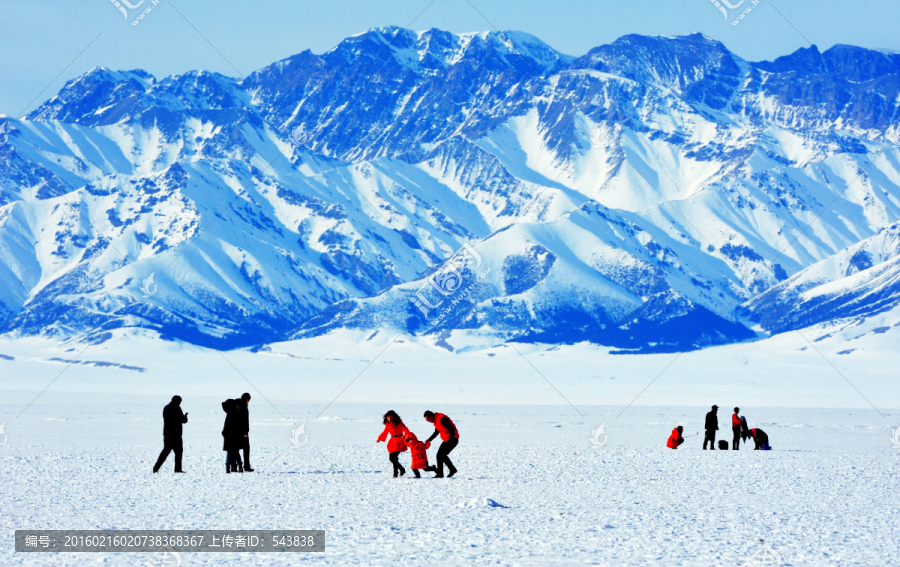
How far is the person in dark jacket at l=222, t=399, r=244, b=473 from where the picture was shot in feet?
77.0

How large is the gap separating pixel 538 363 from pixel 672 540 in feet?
534

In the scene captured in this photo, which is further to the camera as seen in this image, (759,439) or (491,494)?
(759,439)

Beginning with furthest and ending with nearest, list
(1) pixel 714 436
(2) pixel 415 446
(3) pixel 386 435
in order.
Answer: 1. (1) pixel 714 436
2. (2) pixel 415 446
3. (3) pixel 386 435

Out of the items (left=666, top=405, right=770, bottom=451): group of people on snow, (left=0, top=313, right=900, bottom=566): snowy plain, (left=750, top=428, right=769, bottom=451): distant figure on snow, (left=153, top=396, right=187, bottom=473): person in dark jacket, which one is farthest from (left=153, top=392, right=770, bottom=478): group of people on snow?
(left=750, top=428, right=769, bottom=451): distant figure on snow

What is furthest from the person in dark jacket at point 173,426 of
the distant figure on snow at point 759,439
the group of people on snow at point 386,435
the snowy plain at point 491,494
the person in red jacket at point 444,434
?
the distant figure on snow at point 759,439

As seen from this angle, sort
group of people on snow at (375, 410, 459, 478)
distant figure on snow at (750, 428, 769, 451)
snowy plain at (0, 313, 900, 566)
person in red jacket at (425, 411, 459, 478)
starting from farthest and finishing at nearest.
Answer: distant figure on snow at (750, 428, 769, 451) < group of people on snow at (375, 410, 459, 478) < person in red jacket at (425, 411, 459, 478) < snowy plain at (0, 313, 900, 566)

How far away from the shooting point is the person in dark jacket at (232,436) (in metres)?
23.5

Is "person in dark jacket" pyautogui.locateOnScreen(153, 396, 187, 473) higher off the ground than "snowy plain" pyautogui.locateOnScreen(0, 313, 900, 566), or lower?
higher

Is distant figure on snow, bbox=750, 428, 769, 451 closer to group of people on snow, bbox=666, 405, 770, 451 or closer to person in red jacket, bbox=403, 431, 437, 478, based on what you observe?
group of people on snow, bbox=666, 405, 770, 451

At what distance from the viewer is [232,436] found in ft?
78.2

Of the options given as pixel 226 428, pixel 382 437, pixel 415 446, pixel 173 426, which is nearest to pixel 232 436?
pixel 226 428

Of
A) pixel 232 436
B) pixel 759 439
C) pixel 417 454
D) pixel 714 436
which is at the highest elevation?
pixel 714 436

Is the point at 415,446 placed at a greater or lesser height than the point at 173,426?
lesser

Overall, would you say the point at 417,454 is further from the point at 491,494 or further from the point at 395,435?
the point at 491,494
